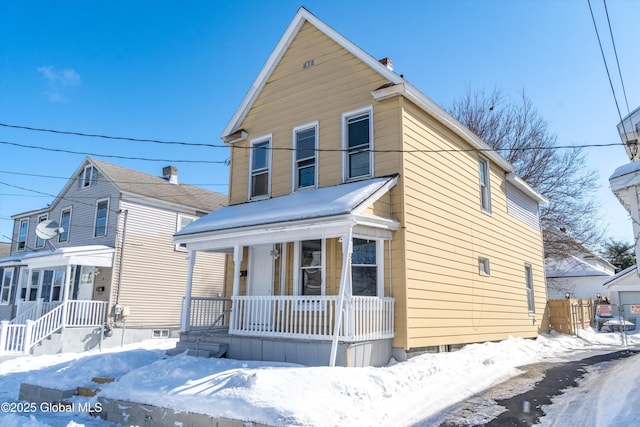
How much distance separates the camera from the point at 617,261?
150 feet

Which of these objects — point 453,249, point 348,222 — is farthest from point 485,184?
point 348,222

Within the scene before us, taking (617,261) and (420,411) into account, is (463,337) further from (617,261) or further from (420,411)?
(617,261)

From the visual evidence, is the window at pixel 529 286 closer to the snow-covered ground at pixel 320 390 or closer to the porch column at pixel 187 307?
the snow-covered ground at pixel 320 390

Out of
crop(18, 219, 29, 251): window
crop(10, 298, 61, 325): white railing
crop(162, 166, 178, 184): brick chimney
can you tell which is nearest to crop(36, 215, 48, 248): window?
crop(18, 219, 29, 251): window

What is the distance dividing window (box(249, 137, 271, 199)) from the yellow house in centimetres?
4

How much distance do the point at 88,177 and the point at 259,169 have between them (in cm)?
1251

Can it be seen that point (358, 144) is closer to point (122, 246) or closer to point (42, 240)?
point (122, 246)

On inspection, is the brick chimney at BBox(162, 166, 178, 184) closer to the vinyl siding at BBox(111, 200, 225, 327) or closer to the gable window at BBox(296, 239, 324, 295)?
the vinyl siding at BBox(111, 200, 225, 327)

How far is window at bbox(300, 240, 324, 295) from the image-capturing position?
1031 cm

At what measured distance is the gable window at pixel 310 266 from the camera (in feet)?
33.8

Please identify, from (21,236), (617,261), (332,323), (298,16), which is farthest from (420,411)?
(617,261)

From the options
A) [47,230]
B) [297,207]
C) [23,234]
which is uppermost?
[23,234]

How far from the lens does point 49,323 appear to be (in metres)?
16.0

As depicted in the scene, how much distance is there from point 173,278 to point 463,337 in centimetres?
1354
